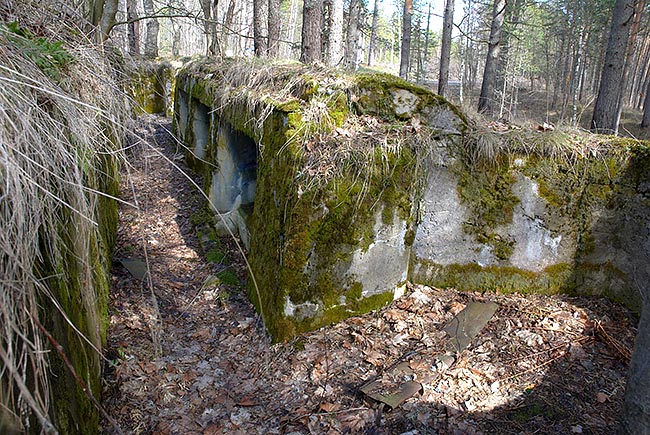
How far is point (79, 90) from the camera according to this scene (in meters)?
2.88

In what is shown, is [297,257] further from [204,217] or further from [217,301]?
[204,217]

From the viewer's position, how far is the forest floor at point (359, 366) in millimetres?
3131

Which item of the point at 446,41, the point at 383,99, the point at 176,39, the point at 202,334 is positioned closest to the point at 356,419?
the point at 202,334

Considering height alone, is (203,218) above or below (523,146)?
below

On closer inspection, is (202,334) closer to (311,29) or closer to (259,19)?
(311,29)

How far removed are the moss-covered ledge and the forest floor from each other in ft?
1.08

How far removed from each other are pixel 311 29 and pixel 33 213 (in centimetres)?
640

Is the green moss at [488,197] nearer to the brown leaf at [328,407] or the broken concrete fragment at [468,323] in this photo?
the broken concrete fragment at [468,323]

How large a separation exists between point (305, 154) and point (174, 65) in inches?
383

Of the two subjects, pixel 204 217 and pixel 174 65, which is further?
pixel 174 65

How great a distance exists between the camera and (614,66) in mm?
7848

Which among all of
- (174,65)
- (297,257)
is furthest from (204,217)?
(174,65)

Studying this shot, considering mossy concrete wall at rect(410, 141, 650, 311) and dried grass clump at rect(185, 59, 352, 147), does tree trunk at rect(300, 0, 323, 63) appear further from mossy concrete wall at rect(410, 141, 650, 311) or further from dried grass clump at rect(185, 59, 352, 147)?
mossy concrete wall at rect(410, 141, 650, 311)

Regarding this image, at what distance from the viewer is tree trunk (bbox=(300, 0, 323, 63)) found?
7.26 metres
